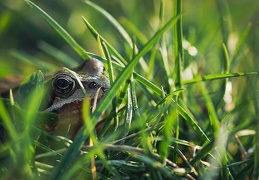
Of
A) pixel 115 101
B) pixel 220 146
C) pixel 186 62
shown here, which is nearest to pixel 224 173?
pixel 220 146

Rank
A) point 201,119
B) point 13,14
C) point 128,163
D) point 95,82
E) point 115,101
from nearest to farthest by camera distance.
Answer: point 128,163 → point 115,101 → point 95,82 → point 201,119 → point 13,14

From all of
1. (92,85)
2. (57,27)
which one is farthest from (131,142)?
(57,27)

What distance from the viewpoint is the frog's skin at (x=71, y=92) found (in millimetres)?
2400

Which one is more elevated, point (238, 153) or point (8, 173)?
point (238, 153)

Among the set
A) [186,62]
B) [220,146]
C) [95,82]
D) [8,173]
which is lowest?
[8,173]

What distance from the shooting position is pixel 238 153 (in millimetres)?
2398

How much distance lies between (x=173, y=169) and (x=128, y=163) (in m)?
0.20

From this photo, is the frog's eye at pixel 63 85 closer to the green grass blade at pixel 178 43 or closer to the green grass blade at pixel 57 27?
the green grass blade at pixel 57 27

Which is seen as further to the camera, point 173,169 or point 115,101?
point 115,101

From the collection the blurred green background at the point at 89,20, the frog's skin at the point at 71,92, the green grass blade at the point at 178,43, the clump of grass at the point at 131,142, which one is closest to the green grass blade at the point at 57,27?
the clump of grass at the point at 131,142

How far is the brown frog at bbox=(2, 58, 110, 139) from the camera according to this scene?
240cm

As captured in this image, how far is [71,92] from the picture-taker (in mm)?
2439

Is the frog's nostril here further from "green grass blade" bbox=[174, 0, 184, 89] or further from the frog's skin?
"green grass blade" bbox=[174, 0, 184, 89]

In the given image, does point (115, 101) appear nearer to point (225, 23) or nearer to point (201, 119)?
point (201, 119)
